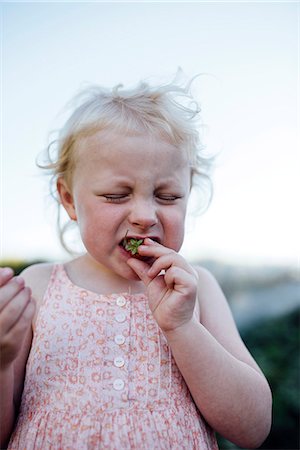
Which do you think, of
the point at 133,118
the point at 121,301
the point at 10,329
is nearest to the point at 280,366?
the point at 121,301

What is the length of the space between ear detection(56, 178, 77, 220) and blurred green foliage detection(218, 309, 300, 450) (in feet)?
6.90

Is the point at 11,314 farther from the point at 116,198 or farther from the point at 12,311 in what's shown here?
the point at 116,198

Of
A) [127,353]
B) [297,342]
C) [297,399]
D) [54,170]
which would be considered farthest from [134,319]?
[297,342]

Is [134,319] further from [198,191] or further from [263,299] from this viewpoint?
[263,299]

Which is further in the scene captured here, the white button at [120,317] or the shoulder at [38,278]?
the shoulder at [38,278]

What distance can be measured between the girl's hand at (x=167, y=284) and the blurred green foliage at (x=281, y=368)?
6.75 feet

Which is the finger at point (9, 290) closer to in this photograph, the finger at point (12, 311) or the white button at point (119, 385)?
the finger at point (12, 311)

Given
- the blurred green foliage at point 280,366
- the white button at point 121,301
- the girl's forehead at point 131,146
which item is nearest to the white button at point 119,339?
the white button at point 121,301

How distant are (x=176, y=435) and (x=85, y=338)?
44cm

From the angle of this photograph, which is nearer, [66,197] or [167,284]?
[167,284]

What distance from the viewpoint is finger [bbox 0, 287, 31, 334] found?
1.51 meters

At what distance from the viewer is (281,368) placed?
13.1 feet

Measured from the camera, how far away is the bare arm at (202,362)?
1.68 meters

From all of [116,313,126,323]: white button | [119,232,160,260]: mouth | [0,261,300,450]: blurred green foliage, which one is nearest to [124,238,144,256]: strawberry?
[119,232,160,260]: mouth
